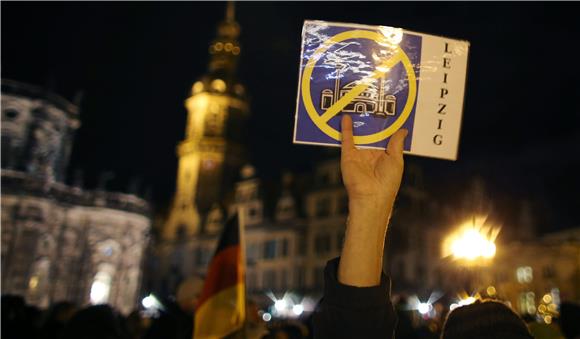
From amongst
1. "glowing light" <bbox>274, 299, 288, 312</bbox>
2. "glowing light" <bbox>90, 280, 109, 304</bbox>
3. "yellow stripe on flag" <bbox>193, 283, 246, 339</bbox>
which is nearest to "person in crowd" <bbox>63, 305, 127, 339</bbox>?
"yellow stripe on flag" <bbox>193, 283, 246, 339</bbox>

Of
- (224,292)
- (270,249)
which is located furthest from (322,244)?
(224,292)

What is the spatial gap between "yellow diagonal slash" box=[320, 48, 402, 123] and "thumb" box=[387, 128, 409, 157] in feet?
1.01

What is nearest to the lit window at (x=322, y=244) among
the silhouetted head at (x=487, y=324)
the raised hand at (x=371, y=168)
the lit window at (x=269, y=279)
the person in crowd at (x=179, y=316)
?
the lit window at (x=269, y=279)

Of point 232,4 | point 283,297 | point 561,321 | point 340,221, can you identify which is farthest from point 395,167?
point 232,4

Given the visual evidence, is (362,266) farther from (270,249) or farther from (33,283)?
(270,249)

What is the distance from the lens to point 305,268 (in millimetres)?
45594

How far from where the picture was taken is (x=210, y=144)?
207ft

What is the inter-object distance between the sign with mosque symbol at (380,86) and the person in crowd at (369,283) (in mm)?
341

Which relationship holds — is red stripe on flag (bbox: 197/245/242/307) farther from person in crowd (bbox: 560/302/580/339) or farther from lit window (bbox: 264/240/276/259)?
lit window (bbox: 264/240/276/259)

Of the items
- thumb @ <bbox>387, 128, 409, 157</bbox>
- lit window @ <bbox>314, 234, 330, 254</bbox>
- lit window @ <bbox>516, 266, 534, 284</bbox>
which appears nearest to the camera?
thumb @ <bbox>387, 128, 409, 157</bbox>

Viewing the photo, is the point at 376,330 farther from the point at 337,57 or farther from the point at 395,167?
the point at 337,57

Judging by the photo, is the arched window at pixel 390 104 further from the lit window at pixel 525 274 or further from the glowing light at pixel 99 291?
the lit window at pixel 525 274

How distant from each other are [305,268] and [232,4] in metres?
43.8

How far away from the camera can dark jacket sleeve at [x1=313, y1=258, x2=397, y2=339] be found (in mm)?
2049
